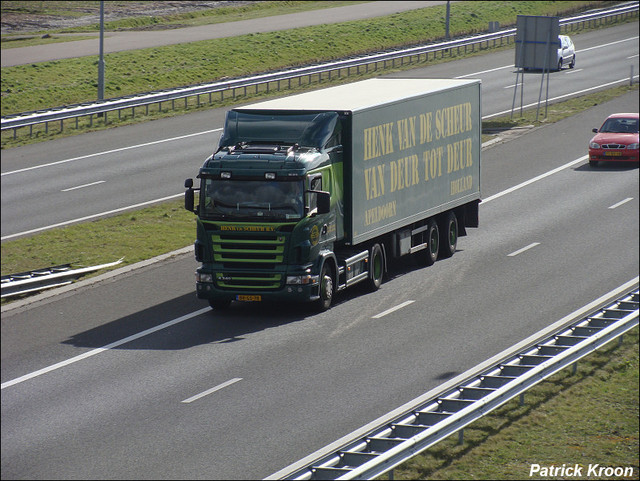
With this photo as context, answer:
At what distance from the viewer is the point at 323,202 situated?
21.1m

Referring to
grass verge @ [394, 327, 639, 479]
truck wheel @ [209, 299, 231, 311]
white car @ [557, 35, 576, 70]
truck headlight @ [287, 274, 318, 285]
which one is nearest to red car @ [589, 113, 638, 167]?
white car @ [557, 35, 576, 70]

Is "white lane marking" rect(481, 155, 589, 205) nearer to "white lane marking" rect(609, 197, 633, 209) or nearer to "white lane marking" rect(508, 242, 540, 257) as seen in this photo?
"white lane marking" rect(609, 197, 633, 209)

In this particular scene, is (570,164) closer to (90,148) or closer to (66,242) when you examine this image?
(90,148)

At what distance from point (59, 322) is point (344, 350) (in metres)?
4.81

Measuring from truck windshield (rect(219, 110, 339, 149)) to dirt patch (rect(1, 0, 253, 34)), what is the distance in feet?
12.0

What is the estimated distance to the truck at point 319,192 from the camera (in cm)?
2109

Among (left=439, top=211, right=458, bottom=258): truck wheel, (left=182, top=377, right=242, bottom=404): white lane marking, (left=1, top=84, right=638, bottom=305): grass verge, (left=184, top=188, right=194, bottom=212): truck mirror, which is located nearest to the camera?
(left=182, top=377, right=242, bottom=404): white lane marking

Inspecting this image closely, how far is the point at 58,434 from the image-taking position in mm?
13125

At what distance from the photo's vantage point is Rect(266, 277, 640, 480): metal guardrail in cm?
1110

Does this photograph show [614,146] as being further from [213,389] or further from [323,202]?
[213,389]

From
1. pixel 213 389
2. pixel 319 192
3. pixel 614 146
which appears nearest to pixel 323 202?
pixel 319 192

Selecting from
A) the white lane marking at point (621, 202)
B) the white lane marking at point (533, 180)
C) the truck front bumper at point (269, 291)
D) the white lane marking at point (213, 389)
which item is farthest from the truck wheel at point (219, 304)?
the white lane marking at point (621, 202)

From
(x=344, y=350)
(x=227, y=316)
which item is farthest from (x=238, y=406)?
(x=227, y=316)

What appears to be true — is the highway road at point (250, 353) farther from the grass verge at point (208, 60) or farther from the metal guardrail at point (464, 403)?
the grass verge at point (208, 60)
